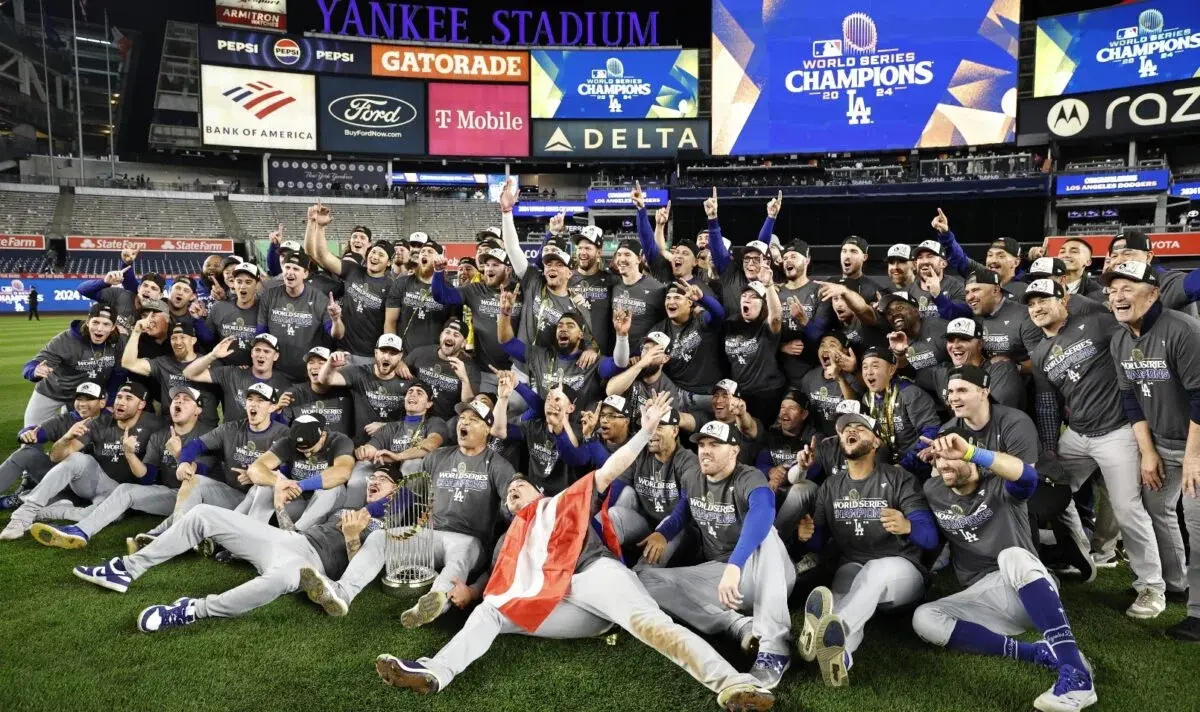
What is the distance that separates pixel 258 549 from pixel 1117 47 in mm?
39284

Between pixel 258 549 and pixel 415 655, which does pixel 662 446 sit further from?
pixel 258 549

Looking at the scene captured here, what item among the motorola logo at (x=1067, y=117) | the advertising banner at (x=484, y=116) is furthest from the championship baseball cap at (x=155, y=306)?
the motorola logo at (x=1067, y=117)

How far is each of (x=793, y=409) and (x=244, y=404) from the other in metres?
5.51

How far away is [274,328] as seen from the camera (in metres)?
8.82

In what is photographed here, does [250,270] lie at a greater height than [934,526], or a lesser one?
greater

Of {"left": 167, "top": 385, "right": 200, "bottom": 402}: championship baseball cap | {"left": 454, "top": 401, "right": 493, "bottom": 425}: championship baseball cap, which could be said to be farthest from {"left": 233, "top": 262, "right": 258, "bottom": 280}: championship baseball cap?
{"left": 454, "top": 401, "right": 493, "bottom": 425}: championship baseball cap

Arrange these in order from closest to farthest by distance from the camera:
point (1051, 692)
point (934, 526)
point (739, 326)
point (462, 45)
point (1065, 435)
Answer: point (1051, 692) < point (934, 526) < point (1065, 435) < point (739, 326) < point (462, 45)

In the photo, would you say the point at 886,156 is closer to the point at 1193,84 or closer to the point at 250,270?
the point at 1193,84

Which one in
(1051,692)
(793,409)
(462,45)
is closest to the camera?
(1051,692)

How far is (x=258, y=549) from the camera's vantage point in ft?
19.7

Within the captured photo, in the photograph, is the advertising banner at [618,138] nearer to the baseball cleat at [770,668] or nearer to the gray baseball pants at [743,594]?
the gray baseball pants at [743,594]

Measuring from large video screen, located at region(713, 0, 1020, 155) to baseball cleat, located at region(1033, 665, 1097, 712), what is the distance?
119ft

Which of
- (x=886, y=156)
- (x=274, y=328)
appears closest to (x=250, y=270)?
(x=274, y=328)

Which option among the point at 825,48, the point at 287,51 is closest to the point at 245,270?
the point at 825,48
